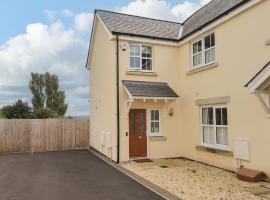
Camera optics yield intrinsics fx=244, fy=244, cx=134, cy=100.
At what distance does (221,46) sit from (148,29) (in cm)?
450

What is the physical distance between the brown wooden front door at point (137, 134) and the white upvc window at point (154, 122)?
1.28ft

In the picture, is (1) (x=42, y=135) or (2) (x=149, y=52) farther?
(1) (x=42, y=135)

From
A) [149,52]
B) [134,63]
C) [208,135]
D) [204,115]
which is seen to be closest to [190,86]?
[204,115]

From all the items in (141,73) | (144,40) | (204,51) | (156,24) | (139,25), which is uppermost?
(156,24)

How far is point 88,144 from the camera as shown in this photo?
57.1 ft

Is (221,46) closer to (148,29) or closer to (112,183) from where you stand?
(148,29)

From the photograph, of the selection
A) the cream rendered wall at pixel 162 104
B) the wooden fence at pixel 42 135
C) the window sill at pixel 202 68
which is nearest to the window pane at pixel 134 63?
the cream rendered wall at pixel 162 104

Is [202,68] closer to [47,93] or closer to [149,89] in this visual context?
[149,89]

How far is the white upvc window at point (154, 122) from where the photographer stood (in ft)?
40.2

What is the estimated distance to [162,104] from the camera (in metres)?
12.4

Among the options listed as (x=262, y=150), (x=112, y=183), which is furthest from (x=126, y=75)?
(x=262, y=150)

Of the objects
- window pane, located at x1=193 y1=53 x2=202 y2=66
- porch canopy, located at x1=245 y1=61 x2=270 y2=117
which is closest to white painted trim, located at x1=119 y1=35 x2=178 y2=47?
window pane, located at x1=193 y1=53 x2=202 y2=66

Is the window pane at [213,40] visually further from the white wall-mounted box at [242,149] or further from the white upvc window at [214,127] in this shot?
the white wall-mounted box at [242,149]

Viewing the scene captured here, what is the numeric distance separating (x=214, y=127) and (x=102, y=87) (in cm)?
664
